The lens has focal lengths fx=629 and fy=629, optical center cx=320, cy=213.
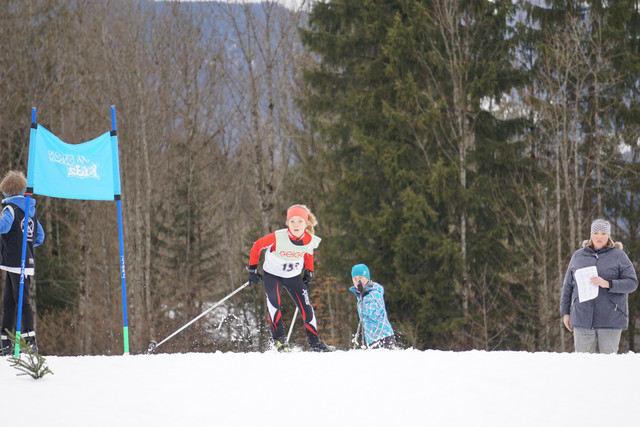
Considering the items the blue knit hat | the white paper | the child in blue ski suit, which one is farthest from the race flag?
the white paper

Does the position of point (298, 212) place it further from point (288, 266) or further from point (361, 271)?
point (361, 271)

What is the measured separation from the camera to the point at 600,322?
265 inches

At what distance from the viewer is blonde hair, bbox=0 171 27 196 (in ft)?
23.4

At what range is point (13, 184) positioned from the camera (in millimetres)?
7156

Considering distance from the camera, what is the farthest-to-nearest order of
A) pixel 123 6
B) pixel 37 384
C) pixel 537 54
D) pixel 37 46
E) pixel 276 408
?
1. pixel 123 6
2. pixel 37 46
3. pixel 537 54
4. pixel 37 384
5. pixel 276 408

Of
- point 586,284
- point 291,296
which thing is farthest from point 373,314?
point 586,284

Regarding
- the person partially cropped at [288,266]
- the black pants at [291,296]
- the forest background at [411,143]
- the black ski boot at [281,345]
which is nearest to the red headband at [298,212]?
the person partially cropped at [288,266]

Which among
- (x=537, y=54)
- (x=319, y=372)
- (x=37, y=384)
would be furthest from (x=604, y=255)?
(x=537, y=54)

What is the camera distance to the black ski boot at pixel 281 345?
268 inches

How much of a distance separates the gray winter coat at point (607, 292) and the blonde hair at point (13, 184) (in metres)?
6.27

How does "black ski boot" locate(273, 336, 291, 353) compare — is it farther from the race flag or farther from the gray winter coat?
the gray winter coat

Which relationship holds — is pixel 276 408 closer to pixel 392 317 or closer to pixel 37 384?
pixel 37 384

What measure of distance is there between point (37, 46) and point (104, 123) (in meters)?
3.62

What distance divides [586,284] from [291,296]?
3.20m
